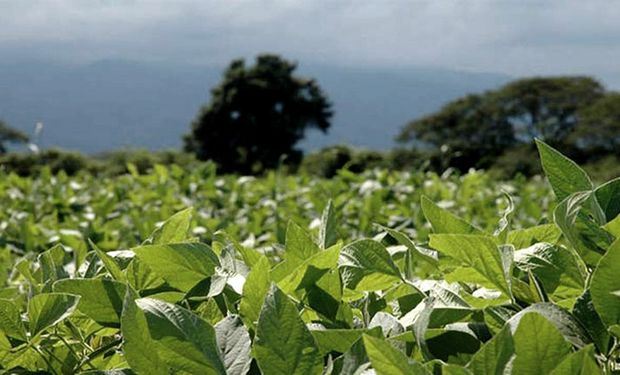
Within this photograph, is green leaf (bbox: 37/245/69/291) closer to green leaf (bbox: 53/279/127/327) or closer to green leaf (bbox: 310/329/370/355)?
green leaf (bbox: 53/279/127/327)

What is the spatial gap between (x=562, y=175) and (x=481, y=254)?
0.53 ft

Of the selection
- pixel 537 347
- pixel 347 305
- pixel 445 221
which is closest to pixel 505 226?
pixel 445 221

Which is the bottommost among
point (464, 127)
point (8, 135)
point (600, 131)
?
point (8, 135)

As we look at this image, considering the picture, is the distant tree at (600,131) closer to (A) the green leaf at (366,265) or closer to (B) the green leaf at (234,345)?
(A) the green leaf at (366,265)

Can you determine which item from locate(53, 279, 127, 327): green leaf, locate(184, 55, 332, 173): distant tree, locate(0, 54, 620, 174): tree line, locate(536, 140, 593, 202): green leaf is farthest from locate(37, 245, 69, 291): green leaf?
locate(184, 55, 332, 173): distant tree

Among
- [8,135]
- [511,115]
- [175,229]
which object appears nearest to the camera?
[175,229]

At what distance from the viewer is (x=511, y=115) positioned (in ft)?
136

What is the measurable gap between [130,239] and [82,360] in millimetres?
1506

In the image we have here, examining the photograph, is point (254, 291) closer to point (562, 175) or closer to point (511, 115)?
point (562, 175)

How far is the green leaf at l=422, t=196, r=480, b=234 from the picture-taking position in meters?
0.78

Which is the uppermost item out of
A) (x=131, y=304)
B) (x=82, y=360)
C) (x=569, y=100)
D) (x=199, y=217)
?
(x=131, y=304)

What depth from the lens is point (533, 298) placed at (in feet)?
2.34

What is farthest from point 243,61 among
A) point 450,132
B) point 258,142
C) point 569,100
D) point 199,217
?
point 199,217

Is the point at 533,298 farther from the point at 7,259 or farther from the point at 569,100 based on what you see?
the point at 569,100
